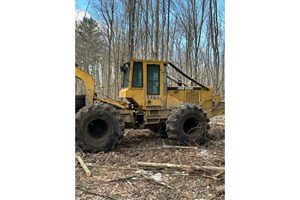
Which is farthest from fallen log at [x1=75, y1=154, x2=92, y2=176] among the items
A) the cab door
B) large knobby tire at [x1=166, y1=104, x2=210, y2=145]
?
the cab door

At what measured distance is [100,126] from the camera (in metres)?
2.34

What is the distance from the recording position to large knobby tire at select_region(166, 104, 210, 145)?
230 cm

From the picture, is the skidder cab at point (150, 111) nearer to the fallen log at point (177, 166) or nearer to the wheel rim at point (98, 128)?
the wheel rim at point (98, 128)

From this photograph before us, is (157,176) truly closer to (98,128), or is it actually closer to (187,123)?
(98,128)

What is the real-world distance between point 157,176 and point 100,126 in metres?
0.90

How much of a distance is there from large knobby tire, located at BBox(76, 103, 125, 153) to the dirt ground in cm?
27

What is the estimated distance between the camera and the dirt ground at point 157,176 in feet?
4.56

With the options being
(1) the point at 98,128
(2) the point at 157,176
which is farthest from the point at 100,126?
(2) the point at 157,176

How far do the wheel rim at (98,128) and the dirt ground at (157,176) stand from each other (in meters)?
0.38

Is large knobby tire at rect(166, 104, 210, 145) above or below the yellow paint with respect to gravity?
below

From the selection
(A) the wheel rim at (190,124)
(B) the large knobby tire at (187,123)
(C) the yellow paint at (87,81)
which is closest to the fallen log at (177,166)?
(C) the yellow paint at (87,81)

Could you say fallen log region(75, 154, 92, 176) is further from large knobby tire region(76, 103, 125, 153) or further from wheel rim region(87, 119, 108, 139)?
wheel rim region(87, 119, 108, 139)
